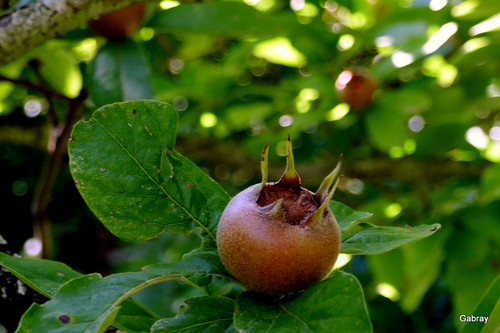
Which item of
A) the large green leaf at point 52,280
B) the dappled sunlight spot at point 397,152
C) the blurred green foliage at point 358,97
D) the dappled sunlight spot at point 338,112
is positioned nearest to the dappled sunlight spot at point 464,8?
the blurred green foliage at point 358,97

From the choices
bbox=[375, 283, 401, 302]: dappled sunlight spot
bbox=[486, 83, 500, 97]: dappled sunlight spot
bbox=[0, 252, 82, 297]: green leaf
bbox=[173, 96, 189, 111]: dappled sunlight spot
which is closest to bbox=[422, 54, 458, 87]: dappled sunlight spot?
bbox=[486, 83, 500, 97]: dappled sunlight spot

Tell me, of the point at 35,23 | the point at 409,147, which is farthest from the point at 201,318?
the point at 409,147

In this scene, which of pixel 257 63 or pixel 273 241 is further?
pixel 257 63

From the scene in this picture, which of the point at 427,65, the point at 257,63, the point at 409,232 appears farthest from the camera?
the point at 257,63

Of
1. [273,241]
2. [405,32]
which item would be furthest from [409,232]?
[405,32]

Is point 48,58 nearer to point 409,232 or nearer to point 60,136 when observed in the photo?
point 60,136

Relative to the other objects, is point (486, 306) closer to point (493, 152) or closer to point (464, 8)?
point (464, 8)

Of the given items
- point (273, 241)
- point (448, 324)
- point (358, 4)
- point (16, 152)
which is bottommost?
point (448, 324)

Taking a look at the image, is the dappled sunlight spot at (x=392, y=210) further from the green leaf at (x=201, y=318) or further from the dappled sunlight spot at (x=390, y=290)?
the green leaf at (x=201, y=318)
